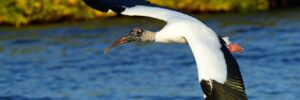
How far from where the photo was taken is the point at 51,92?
67.2 feet

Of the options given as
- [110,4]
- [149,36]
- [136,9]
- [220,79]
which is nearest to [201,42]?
[220,79]

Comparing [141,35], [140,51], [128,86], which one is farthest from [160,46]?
[141,35]

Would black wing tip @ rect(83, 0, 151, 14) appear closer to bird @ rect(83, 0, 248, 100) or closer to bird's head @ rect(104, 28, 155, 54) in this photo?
bird @ rect(83, 0, 248, 100)

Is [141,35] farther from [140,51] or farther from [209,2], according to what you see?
[209,2]

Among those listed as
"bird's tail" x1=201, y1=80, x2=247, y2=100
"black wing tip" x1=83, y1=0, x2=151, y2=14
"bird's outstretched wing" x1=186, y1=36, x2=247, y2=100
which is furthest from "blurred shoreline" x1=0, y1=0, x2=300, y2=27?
"bird's tail" x1=201, y1=80, x2=247, y2=100

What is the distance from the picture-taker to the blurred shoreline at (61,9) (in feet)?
90.9

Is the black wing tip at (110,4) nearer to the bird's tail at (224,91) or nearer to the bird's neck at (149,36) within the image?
the bird's neck at (149,36)

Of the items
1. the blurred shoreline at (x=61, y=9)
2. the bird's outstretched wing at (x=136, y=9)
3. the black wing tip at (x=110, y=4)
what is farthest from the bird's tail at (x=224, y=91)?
the blurred shoreline at (x=61, y=9)

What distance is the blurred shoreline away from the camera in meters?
27.7

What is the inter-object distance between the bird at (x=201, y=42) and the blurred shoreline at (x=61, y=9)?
12399 millimetres

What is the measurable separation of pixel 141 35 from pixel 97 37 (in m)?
11.1

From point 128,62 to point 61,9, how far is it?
5325 millimetres

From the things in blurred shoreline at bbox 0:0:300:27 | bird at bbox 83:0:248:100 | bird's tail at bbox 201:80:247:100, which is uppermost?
blurred shoreline at bbox 0:0:300:27

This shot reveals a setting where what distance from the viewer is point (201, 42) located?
13.5m
